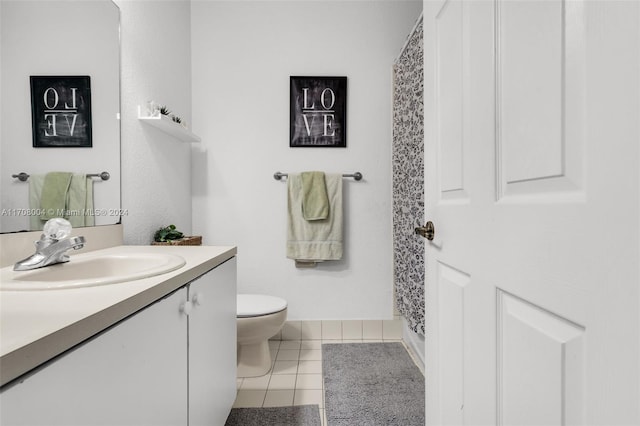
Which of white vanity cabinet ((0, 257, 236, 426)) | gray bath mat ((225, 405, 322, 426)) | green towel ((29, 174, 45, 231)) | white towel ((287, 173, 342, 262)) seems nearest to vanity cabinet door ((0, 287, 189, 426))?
white vanity cabinet ((0, 257, 236, 426))

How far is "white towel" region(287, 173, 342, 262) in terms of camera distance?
7.17 ft

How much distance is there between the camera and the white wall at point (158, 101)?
1502 millimetres

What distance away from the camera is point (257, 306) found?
176 cm

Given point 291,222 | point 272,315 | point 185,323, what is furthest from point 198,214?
point 185,323

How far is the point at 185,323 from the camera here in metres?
0.88

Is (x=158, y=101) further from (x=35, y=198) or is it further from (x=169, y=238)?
(x=35, y=198)

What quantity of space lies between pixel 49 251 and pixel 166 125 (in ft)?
3.01

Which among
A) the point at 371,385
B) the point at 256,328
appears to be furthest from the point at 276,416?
the point at 371,385

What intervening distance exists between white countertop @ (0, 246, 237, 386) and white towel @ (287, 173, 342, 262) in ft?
4.51

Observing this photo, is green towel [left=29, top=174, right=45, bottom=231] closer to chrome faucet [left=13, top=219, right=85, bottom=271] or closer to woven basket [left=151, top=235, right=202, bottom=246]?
chrome faucet [left=13, top=219, right=85, bottom=271]
